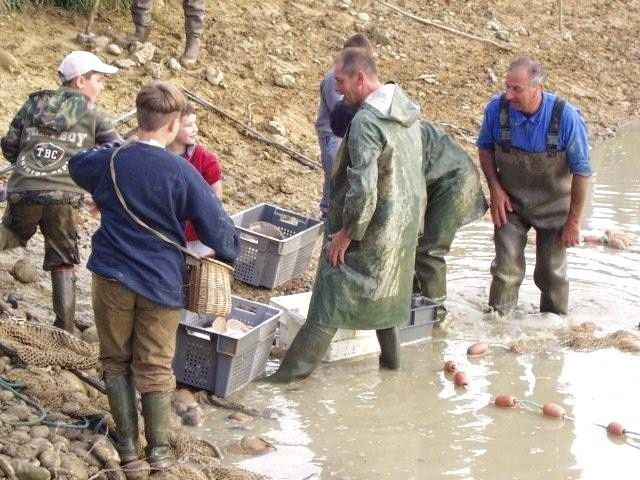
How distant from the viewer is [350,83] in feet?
25.1

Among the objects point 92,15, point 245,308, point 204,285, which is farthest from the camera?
point 92,15

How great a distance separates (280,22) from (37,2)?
328cm

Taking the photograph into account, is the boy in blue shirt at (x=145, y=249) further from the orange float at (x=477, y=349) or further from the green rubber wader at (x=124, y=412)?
the orange float at (x=477, y=349)

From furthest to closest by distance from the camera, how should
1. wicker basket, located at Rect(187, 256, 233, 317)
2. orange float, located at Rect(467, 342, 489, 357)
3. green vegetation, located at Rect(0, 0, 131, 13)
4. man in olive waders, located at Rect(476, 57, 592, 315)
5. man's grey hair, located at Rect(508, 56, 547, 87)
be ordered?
green vegetation, located at Rect(0, 0, 131, 13) < orange float, located at Rect(467, 342, 489, 357) < man in olive waders, located at Rect(476, 57, 592, 315) < man's grey hair, located at Rect(508, 56, 547, 87) < wicker basket, located at Rect(187, 256, 233, 317)

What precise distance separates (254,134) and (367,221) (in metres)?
5.06

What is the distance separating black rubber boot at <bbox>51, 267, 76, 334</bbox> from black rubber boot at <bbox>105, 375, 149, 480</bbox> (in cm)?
164

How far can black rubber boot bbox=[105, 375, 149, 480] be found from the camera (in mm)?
6203

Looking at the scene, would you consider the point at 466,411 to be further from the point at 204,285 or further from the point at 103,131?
the point at 103,131

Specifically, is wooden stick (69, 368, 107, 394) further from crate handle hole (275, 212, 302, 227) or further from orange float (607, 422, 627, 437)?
orange float (607, 422, 627, 437)

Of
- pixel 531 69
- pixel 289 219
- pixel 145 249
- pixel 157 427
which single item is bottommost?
pixel 157 427

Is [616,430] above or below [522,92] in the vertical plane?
below

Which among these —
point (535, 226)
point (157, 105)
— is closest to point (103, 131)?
point (157, 105)

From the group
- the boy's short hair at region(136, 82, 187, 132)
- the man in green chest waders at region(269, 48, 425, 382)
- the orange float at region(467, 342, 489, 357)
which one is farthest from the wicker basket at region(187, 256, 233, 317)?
the orange float at region(467, 342, 489, 357)

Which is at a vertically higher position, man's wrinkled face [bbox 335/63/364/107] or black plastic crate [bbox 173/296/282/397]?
man's wrinkled face [bbox 335/63/364/107]
